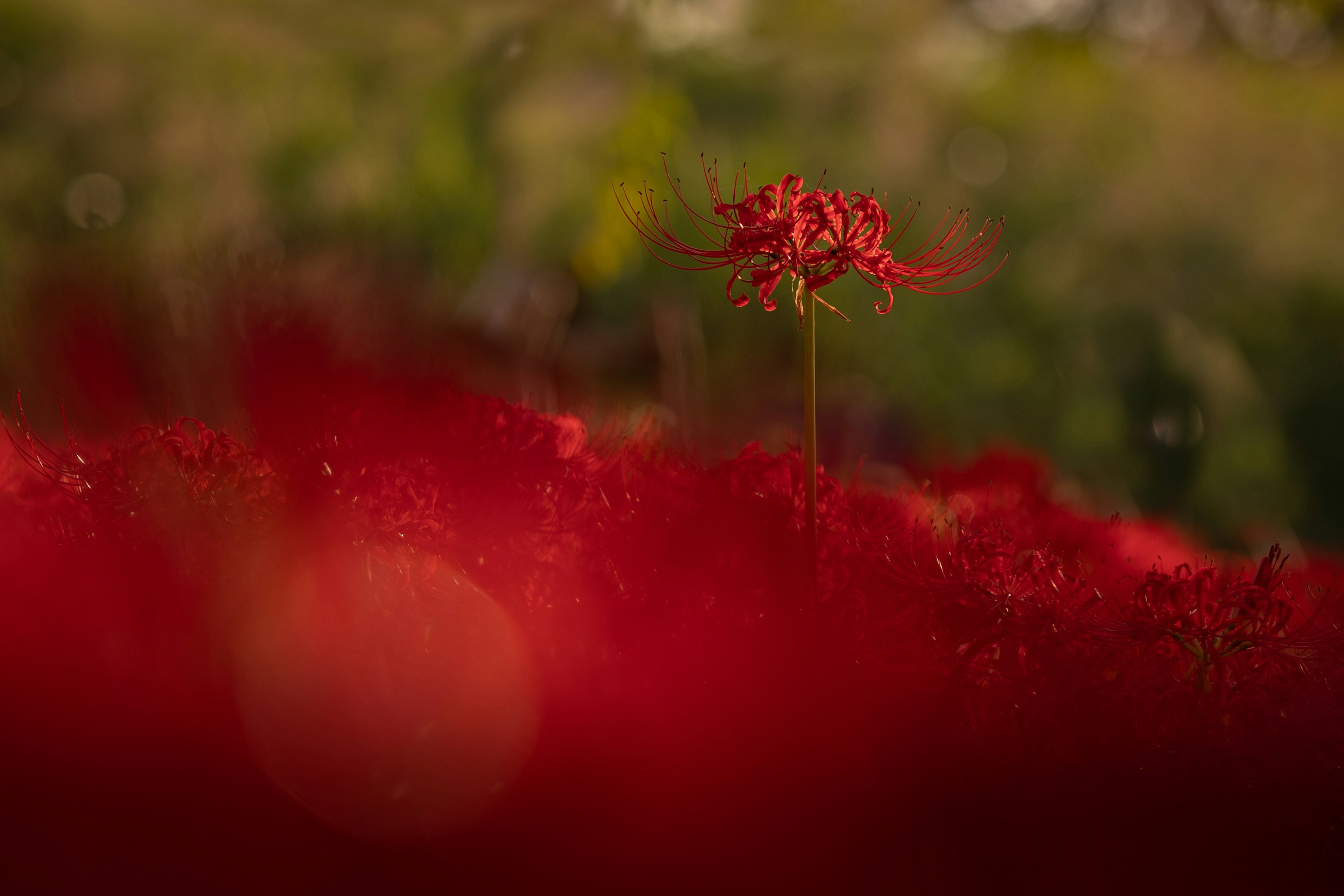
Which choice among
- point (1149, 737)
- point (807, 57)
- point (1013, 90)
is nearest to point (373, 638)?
point (1149, 737)

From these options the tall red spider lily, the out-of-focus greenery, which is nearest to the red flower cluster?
the tall red spider lily

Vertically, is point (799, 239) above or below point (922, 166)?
below

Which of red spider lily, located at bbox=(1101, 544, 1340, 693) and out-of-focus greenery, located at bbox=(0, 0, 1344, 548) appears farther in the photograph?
out-of-focus greenery, located at bbox=(0, 0, 1344, 548)

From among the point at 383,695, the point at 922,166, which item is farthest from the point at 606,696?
the point at 922,166

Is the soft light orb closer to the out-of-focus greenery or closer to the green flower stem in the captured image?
the green flower stem

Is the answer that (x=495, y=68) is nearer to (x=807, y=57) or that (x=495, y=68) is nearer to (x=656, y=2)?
(x=656, y=2)

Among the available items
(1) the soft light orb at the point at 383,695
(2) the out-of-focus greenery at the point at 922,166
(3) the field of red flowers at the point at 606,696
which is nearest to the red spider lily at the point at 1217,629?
(3) the field of red flowers at the point at 606,696

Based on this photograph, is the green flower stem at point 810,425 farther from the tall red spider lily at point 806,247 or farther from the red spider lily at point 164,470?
the red spider lily at point 164,470

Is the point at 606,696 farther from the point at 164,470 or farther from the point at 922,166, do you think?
the point at 922,166
